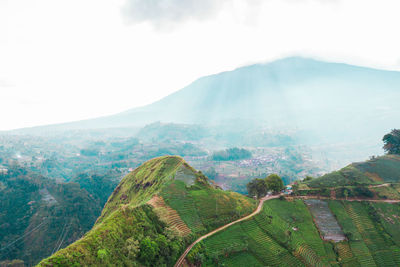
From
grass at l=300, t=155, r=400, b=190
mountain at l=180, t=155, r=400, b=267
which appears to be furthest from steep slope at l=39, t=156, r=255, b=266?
grass at l=300, t=155, r=400, b=190

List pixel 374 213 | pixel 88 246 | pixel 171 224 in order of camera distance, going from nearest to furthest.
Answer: pixel 88 246
pixel 171 224
pixel 374 213

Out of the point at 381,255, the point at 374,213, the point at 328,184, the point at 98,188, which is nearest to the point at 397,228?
the point at 374,213

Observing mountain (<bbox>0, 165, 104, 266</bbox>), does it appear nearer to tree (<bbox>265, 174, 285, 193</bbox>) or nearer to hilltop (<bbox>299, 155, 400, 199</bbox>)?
tree (<bbox>265, 174, 285, 193</bbox>)

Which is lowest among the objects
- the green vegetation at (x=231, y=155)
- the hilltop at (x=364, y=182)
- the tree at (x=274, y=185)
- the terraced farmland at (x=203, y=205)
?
the green vegetation at (x=231, y=155)

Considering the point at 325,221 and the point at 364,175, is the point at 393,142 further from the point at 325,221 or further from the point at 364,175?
the point at 325,221

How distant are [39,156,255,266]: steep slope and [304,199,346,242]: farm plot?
12726 mm

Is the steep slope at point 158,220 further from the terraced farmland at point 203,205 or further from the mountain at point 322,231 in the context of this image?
the mountain at point 322,231

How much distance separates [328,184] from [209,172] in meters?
88.6

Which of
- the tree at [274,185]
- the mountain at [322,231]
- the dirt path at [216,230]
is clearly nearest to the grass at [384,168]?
the mountain at [322,231]

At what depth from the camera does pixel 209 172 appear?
13238 centimetres

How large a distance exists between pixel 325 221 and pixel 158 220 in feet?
106

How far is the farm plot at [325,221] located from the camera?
120 ft

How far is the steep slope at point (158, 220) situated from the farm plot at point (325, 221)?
12726 mm

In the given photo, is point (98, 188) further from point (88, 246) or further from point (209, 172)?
point (88, 246)
